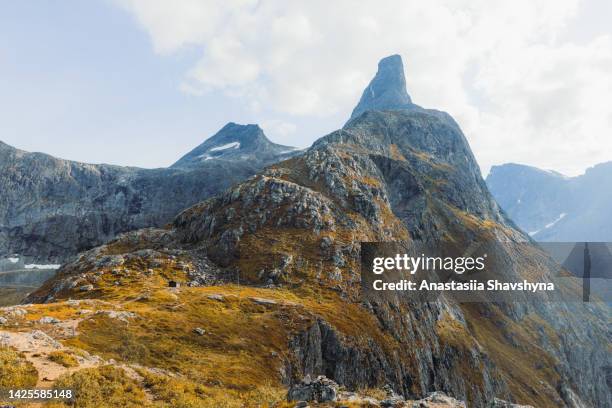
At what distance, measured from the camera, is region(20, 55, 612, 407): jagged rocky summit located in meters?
63.0

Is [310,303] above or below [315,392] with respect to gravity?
below

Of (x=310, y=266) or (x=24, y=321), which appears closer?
(x=24, y=321)

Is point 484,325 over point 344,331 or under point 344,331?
under

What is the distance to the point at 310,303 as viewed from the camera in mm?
83500

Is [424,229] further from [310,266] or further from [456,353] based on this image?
[310,266]

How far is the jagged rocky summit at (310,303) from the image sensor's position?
63000 mm

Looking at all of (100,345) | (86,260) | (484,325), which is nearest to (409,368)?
(100,345)

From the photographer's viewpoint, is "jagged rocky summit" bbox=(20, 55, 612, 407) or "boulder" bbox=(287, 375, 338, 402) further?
"jagged rocky summit" bbox=(20, 55, 612, 407)

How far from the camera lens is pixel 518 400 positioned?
127 meters

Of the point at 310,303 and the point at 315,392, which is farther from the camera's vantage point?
the point at 310,303

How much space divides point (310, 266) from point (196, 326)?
47.3m

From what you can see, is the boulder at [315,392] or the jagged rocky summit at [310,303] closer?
the boulder at [315,392]

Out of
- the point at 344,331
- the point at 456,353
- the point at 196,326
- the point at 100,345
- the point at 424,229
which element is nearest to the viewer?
the point at 100,345

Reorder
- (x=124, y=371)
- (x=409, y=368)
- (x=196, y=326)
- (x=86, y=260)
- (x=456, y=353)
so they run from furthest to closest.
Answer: (x=456, y=353)
(x=86, y=260)
(x=409, y=368)
(x=196, y=326)
(x=124, y=371)
